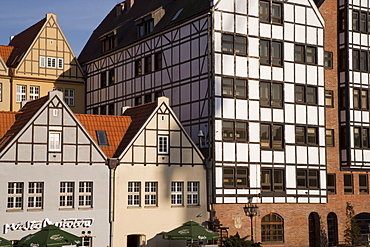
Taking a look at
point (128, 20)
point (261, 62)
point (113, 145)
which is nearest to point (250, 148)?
point (261, 62)

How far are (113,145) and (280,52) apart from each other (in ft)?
40.5

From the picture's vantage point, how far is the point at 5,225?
3100 centimetres

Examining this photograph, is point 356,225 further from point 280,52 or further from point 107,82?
point 107,82

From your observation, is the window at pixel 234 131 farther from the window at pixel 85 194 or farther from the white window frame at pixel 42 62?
the white window frame at pixel 42 62

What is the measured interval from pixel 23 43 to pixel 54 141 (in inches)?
819

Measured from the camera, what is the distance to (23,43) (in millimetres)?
51531

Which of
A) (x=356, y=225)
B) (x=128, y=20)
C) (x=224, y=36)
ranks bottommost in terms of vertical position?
(x=356, y=225)

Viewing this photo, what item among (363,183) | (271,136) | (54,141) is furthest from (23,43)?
(363,183)

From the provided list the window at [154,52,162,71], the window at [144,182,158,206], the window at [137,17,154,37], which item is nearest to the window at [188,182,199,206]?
the window at [144,182,158,206]

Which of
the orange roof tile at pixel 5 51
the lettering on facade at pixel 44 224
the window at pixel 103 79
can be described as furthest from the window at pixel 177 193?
the orange roof tile at pixel 5 51

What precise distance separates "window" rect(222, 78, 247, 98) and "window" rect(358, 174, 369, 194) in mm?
10977

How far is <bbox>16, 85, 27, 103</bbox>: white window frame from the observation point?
1885 inches

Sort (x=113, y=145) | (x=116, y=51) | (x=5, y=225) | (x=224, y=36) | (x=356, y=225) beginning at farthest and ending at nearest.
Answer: (x=116, y=51), (x=356, y=225), (x=224, y=36), (x=113, y=145), (x=5, y=225)

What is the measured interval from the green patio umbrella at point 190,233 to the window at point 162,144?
15.4 feet
